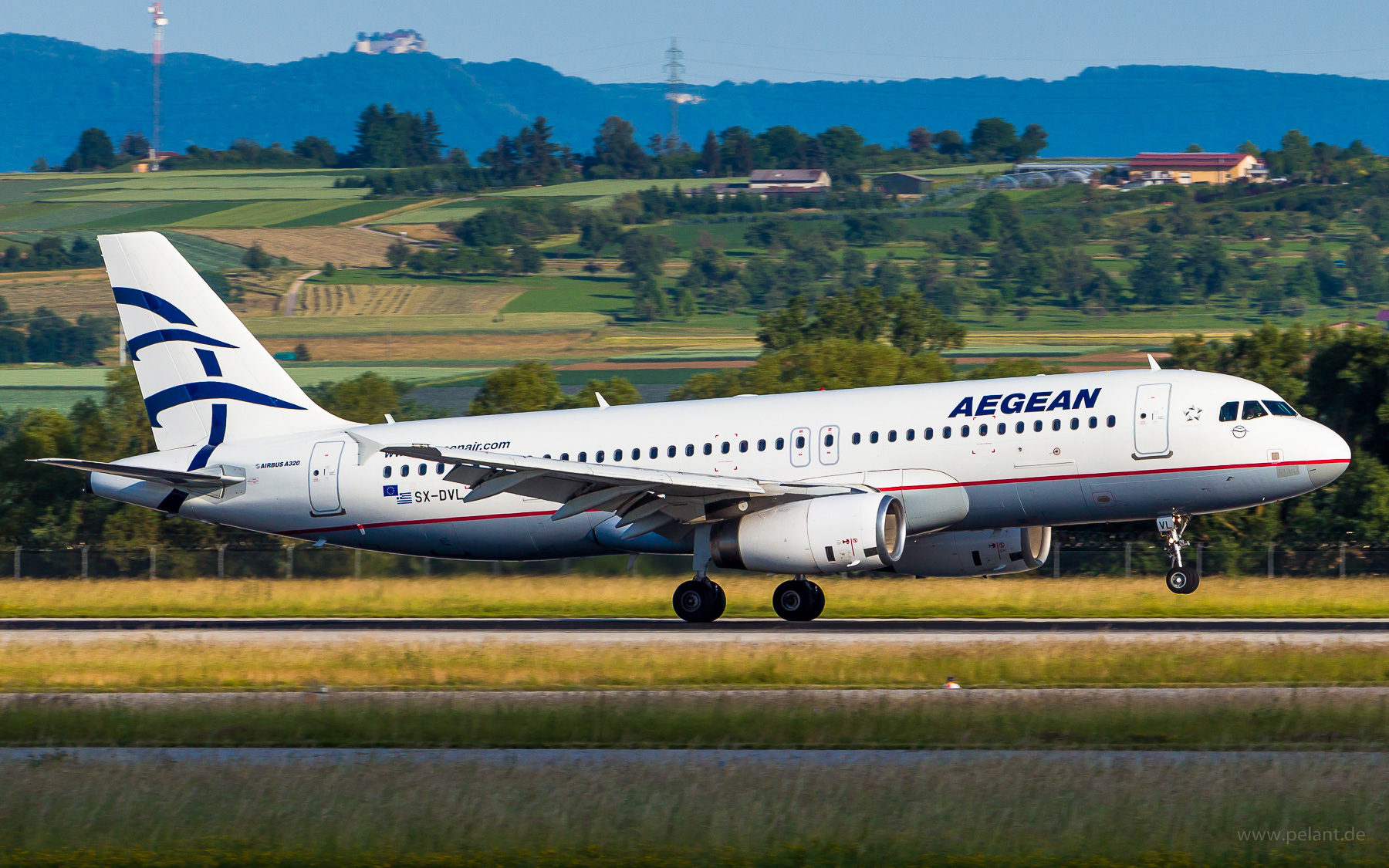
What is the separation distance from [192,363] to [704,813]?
2727 cm

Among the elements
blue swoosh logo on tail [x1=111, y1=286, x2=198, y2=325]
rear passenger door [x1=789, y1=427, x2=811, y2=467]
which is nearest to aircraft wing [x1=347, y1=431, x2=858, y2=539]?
rear passenger door [x1=789, y1=427, x2=811, y2=467]

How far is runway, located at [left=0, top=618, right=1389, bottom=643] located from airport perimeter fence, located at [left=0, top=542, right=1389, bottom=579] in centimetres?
902

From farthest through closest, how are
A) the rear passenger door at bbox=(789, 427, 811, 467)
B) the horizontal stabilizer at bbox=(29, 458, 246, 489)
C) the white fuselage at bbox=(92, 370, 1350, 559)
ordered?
the horizontal stabilizer at bbox=(29, 458, 246, 489), the rear passenger door at bbox=(789, 427, 811, 467), the white fuselage at bbox=(92, 370, 1350, 559)

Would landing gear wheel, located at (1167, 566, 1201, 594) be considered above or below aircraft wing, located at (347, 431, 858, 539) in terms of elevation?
below

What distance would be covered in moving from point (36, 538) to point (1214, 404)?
5532 cm

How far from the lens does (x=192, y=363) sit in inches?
1508

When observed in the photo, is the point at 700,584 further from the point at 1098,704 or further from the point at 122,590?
the point at 122,590

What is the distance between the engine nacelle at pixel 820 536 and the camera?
30.0m

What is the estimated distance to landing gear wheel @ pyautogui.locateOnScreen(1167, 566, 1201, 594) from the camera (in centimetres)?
3281

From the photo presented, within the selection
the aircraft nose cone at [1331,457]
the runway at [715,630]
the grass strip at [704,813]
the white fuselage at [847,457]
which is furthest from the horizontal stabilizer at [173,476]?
the aircraft nose cone at [1331,457]

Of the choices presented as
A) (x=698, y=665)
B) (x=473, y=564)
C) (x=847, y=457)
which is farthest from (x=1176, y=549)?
(x=473, y=564)

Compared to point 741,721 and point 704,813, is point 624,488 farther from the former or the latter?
point 704,813

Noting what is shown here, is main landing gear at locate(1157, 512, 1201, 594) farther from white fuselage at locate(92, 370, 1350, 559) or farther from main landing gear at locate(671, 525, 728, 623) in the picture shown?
main landing gear at locate(671, 525, 728, 623)

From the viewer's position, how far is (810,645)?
1105 inches
